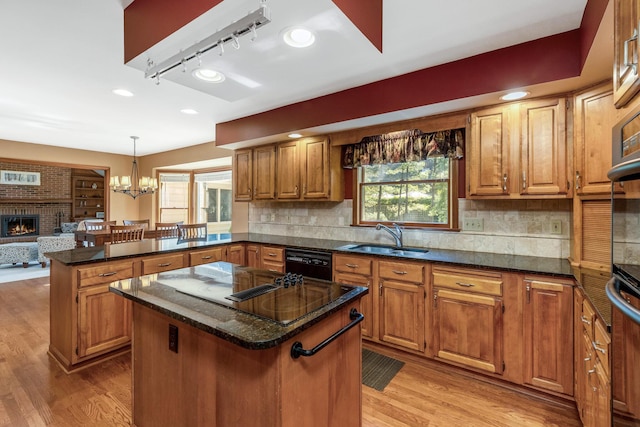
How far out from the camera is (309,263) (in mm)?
3170

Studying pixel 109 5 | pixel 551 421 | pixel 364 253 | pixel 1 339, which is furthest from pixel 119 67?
pixel 551 421

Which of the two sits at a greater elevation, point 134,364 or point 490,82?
point 490,82

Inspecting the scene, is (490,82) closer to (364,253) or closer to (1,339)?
(364,253)

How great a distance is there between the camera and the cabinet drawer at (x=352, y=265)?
2797mm

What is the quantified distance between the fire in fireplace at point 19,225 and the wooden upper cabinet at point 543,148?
1161 cm

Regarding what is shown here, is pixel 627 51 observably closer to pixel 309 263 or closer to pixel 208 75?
pixel 208 75

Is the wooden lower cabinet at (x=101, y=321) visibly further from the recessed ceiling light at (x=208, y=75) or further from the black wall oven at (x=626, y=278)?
the black wall oven at (x=626, y=278)

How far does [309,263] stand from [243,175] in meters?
1.75

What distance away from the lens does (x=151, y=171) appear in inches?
264

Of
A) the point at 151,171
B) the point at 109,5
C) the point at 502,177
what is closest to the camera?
the point at 109,5

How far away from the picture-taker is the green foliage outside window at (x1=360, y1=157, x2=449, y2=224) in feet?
10.0

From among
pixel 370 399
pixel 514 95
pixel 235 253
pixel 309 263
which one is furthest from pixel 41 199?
pixel 514 95

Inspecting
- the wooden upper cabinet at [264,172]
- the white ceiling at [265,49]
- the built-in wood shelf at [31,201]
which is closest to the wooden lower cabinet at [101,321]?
the white ceiling at [265,49]

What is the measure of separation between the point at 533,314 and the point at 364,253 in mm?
1325
